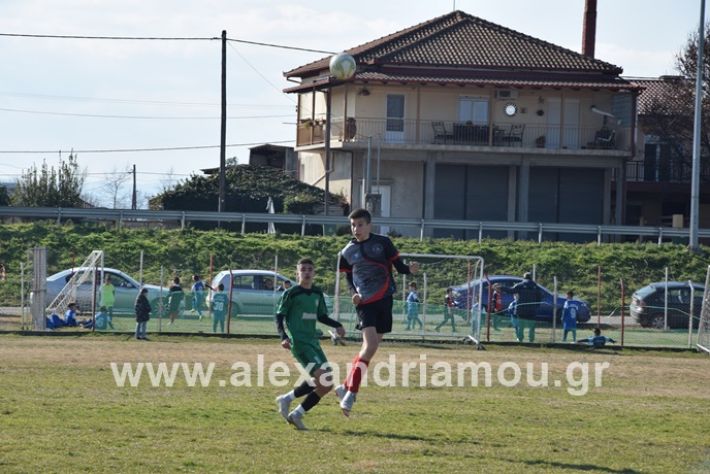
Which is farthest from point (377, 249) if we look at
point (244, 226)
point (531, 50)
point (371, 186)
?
point (531, 50)

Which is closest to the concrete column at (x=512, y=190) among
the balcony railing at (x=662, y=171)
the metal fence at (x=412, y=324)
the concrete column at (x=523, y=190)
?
the concrete column at (x=523, y=190)

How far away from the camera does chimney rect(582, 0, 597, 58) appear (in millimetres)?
61344

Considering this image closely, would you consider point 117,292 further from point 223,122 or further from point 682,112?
point 682,112

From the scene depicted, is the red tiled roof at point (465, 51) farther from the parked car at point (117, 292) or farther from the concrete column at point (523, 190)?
the parked car at point (117, 292)

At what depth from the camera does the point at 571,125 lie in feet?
181

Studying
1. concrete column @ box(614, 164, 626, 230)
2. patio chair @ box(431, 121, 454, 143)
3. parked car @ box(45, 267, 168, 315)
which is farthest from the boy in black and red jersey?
concrete column @ box(614, 164, 626, 230)

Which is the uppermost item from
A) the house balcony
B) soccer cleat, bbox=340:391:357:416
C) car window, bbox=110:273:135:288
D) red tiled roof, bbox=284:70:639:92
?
red tiled roof, bbox=284:70:639:92

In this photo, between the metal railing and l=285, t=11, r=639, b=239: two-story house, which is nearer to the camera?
the metal railing

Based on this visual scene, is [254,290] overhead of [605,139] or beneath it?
beneath

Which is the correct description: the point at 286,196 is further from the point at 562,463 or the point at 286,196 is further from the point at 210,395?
the point at 562,463

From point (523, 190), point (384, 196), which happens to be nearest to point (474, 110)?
point (523, 190)

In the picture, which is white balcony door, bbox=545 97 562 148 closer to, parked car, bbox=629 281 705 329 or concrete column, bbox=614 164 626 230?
concrete column, bbox=614 164 626 230

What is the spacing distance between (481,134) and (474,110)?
4.51 ft

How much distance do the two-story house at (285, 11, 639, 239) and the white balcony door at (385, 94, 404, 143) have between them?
0.14 feet
